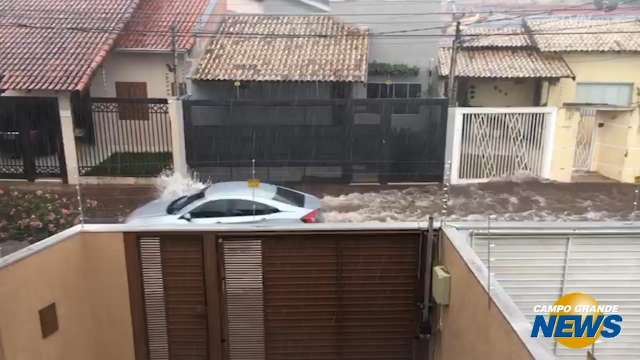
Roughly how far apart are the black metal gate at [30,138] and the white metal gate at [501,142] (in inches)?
377

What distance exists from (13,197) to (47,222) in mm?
2339

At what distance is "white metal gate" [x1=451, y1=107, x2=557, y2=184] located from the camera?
11375mm

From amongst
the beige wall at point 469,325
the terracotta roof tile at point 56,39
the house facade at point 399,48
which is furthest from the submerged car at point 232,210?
the house facade at point 399,48

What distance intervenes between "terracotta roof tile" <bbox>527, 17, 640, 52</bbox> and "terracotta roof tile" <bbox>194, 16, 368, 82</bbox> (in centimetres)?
592

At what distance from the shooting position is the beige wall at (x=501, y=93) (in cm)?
1532

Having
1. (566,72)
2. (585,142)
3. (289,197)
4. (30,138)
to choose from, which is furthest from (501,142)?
(30,138)

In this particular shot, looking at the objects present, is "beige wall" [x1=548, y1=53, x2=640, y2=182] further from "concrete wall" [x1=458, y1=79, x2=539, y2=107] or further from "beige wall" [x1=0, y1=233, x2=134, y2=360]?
"beige wall" [x1=0, y1=233, x2=134, y2=360]

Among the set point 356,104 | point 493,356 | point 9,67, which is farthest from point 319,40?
point 493,356

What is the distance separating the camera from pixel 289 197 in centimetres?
812

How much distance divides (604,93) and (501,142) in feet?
20.7

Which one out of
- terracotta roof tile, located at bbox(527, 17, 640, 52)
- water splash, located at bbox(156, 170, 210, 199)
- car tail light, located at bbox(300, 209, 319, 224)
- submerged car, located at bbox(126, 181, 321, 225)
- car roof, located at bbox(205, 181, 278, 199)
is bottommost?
water splash, located at bbox(156, 170, 210, 199)

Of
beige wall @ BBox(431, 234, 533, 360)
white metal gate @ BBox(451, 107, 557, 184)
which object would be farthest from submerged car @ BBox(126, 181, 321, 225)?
white metal gate @ BBox(451, 107, 557, 184)

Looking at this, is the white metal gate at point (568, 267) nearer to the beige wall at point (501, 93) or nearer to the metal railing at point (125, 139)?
the metal railing at point (125, 139)

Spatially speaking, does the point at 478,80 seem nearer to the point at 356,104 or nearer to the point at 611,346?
the point at 356,104
